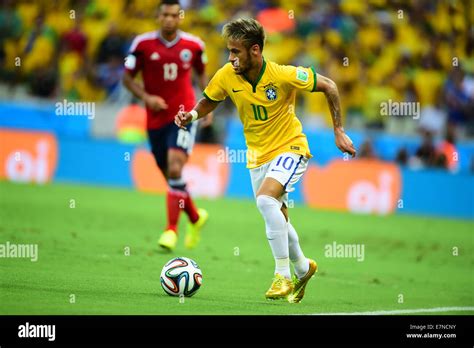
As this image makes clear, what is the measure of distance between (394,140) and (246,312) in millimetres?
14237

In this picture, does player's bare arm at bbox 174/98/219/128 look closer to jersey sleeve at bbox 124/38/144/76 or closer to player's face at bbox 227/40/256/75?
player's face at bbox 227/40/256/75

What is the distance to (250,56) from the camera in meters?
9.17

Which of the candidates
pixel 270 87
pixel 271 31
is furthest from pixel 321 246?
pixel 271 31

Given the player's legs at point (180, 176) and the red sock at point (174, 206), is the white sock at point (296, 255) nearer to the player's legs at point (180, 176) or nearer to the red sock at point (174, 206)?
the red sock at point (174, 206)

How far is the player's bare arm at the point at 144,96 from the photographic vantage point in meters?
12.8

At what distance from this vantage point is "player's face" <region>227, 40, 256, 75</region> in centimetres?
908

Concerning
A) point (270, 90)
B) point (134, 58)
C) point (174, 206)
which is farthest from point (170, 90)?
point (270, 90)

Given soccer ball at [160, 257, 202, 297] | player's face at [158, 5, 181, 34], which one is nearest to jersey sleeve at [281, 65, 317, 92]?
soccer ball at [160, 257, 202, 297]

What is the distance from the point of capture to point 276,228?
8.98m

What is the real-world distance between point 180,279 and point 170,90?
4649 millimetres

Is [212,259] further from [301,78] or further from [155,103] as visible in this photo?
[301,78]

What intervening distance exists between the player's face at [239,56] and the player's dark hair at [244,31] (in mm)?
41

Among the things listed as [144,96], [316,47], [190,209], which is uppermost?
[316,47]
